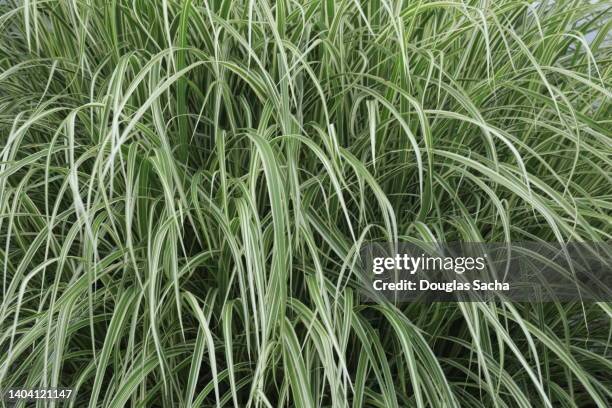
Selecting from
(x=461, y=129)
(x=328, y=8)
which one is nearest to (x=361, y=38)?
(x=328, y=8)

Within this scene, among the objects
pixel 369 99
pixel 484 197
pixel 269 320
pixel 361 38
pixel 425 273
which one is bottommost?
pixel 269 320

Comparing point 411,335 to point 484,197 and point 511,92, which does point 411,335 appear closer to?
point 484,197

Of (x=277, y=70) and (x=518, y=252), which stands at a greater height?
(x=277, y=70)

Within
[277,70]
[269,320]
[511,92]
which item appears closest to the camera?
[269,320]

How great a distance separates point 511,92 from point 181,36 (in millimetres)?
544

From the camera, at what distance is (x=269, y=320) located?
0.84m

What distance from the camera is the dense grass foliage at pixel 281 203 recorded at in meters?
0.87

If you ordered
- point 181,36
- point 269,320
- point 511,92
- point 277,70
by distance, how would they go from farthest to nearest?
point 511,92, point 277,70, point 181,36, point 269,320

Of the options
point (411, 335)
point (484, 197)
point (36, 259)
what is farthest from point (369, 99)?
point (36, 259)

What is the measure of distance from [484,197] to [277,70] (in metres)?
0.36

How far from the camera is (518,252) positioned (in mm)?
1023

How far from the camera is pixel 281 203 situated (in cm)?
83

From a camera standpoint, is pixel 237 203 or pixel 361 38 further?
pixel 361 38

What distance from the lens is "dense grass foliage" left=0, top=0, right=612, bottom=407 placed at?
0.87 metres
